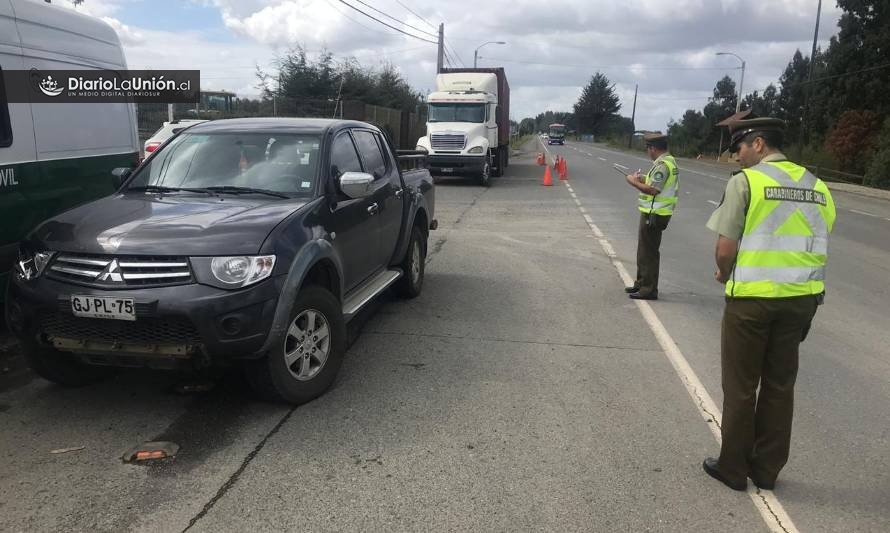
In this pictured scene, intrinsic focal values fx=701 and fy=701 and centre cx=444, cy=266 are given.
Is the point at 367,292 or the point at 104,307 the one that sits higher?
the point at 104,307

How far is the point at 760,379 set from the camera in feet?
11.9

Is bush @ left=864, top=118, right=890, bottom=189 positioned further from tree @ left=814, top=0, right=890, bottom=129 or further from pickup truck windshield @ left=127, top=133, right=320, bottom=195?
pickup truck windshield @ left=127, top=133, right=320, bottom=195

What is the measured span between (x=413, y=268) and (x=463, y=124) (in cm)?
1613

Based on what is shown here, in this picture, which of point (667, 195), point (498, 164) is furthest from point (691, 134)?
point (667, 195)

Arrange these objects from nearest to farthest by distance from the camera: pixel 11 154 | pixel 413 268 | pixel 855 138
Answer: pixel 11 154 → pixel 413 268 → pixel 855 138

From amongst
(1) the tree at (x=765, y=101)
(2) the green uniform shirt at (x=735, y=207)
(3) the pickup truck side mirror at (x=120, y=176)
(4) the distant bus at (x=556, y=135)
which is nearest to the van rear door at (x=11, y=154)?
(3) the pickup truck side mirror at (x=120, y=176)

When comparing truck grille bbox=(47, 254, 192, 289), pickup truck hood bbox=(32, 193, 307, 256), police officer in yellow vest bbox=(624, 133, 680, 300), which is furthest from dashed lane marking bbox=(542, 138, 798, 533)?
truck grille bbox=(47, 254, 192, 289)

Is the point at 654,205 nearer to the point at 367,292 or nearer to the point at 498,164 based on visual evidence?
the point at 367,292

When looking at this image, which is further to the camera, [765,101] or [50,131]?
[765,101]

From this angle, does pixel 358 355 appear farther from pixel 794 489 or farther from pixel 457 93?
pixel 457 93

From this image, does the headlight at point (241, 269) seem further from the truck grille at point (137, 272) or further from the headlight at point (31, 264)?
the headlight at point (31, 264)

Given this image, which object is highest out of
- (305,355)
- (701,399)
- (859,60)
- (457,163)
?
(859,60)

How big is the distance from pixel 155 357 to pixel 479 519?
6.63 feet

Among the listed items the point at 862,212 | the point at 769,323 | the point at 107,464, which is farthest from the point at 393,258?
the point at 862,212
